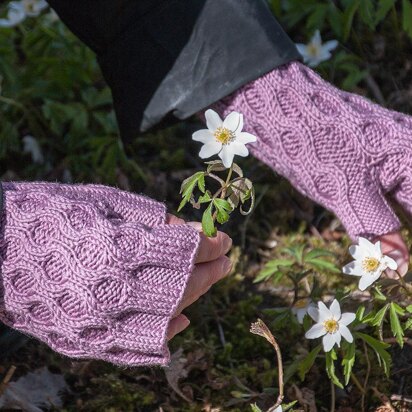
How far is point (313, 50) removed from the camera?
8.51 feet

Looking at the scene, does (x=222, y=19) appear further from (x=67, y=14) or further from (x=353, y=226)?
(x=353, y=226)

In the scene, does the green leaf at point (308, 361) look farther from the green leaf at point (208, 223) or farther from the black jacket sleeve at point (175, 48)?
the black jacket sleeve at point (175, 48)

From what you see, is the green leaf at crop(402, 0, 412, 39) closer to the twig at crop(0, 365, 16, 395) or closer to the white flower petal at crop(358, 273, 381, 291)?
the white flower petal at crop(358, 273, 381, 291)

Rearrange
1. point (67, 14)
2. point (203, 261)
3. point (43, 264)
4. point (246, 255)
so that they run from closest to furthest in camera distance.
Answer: point (43, 264)
point (203, 261)
point (67, 14)
point (246, 255)

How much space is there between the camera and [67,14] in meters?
2.24

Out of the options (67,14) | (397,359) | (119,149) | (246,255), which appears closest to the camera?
(397,359)

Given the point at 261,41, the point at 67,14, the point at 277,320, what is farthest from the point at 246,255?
the point at 67,14

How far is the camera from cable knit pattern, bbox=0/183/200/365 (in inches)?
63.7

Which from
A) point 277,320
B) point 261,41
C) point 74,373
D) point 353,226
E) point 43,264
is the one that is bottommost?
point 74,373

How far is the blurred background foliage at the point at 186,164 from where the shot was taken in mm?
2115

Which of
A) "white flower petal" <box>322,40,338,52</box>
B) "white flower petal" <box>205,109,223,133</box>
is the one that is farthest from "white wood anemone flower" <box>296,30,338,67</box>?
"white flower petal" <box>205,109,223,133</box>

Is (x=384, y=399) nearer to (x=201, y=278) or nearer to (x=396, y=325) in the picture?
(x=396, y=325)

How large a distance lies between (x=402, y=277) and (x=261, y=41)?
65 centimetres

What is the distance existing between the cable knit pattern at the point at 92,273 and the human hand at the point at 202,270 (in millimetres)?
52
